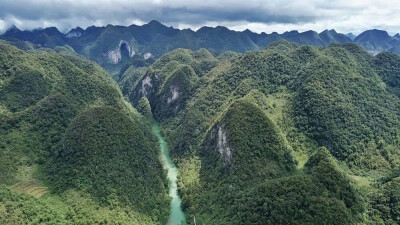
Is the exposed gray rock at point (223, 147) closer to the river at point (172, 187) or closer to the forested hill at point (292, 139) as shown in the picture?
the forested hill at point (292, 139)

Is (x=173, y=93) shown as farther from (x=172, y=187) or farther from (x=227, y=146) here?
(x=227, y=146)

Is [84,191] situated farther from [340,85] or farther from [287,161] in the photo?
[340,85]

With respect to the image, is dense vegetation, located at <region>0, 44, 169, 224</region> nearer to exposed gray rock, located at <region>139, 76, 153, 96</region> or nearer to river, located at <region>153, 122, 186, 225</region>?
river, located at <region>153, 122, 186, 225</region>

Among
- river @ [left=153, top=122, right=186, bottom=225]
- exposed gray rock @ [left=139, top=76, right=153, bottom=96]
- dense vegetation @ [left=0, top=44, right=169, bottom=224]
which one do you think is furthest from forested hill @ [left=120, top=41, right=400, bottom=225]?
exposed gray rock @ [left=139, top=76, right=153, bottom=96]

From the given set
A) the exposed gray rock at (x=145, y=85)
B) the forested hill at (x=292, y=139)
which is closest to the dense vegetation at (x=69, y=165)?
the forested hill at (x=292, y=139)

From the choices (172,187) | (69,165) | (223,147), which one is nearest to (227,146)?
(223,147)

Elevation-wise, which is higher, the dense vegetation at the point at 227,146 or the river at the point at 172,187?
the dense vegetation at the point at 227,146
